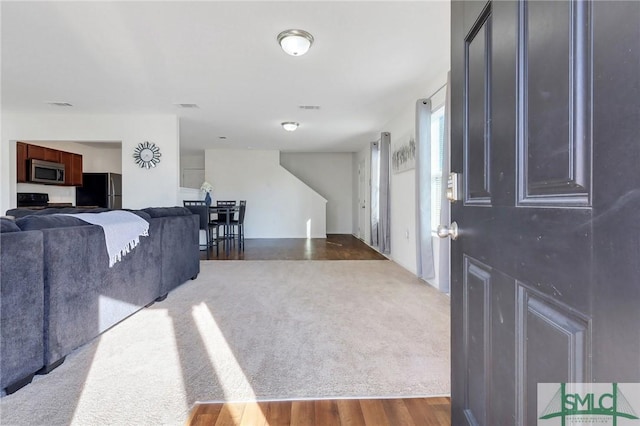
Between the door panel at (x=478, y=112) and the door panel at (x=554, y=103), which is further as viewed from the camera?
the door panel at (x=478, y=112)

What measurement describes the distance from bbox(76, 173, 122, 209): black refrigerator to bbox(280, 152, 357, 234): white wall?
426cm

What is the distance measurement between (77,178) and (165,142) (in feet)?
9.80

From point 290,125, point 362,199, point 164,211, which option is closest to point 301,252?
point 290,125

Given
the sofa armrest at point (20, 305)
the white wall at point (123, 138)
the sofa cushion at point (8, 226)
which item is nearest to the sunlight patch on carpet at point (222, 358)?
the sofa armrest at point (20, 305)

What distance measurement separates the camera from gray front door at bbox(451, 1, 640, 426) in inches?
16.0

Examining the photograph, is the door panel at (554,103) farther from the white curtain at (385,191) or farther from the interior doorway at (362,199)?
the interior doorway at (362,199)

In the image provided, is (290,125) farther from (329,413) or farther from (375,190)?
(329,413)

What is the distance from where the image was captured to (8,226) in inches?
59.0

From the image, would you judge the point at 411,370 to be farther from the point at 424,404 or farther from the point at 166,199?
the point at 166,199

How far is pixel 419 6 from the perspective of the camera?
2.19 meters

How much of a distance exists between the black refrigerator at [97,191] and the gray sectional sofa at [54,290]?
18.6 ft

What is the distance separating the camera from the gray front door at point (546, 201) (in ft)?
1.33

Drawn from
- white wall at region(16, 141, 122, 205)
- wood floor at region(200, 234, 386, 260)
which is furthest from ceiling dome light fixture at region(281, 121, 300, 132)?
white wall at region(16, 141, 122, 205)

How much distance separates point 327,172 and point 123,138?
537 cm
